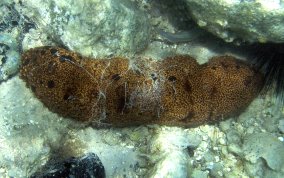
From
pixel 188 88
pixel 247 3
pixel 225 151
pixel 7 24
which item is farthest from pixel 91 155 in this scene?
pixel 247 3

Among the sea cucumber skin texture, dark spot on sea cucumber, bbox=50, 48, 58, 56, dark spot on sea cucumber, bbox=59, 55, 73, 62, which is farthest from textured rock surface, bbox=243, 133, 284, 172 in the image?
dark spot on sea cucumber, bbox=50, 48, 58, 56

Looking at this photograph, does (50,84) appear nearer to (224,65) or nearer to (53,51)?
(53,51)

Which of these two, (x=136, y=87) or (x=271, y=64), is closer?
(x=136, y=87)

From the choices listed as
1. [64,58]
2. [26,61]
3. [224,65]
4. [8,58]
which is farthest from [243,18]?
[8,58]

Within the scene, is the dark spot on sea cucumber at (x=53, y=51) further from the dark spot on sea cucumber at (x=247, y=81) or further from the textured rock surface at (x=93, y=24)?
the dark spot on sea cucumber at (x=247, y=81)

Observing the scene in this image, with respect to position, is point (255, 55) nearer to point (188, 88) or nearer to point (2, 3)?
point (188, 88)

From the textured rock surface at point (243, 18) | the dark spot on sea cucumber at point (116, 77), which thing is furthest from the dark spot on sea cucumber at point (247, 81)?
the dark spot on sea cucumber at point (116, 77)

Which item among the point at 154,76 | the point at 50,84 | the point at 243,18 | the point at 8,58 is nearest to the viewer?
the point at 243,18
